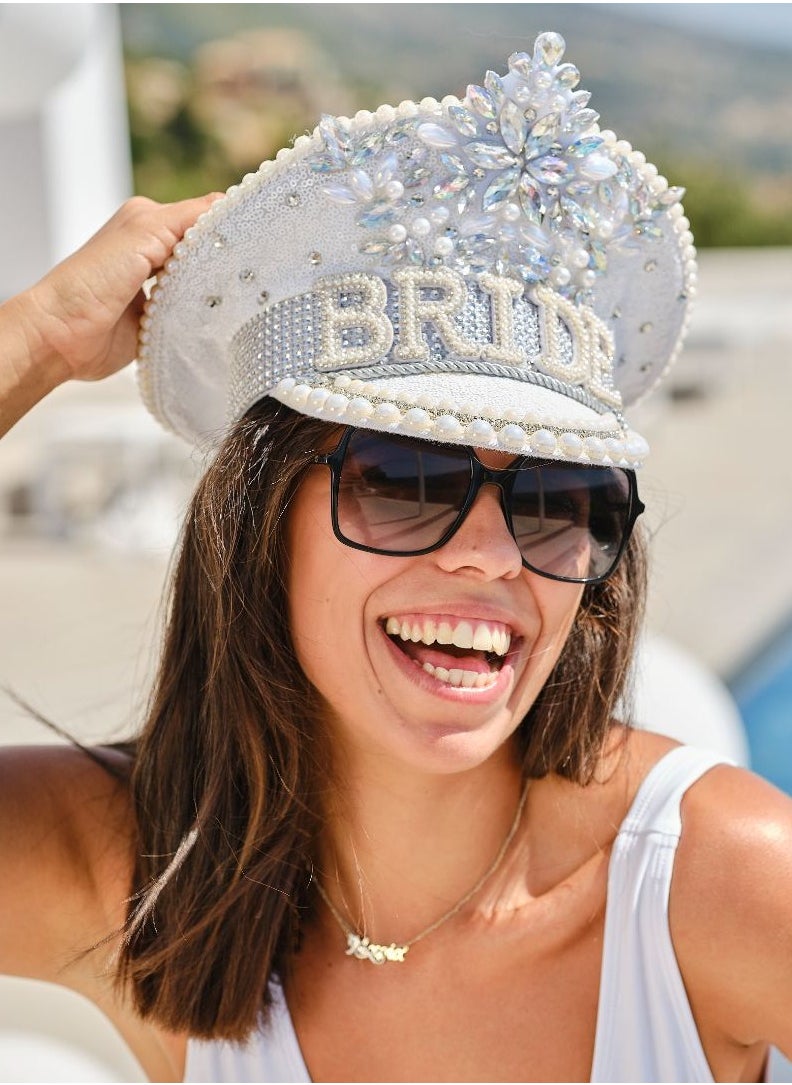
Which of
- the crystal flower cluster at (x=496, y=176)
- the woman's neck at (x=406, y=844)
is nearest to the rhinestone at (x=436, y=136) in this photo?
the crystal flower cluster at (x=496, y=176)

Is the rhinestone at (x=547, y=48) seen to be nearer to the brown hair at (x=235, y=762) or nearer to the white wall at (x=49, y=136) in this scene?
the brown hair at (x=235, y=762)

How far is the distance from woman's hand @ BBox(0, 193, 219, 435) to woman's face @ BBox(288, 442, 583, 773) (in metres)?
0.39

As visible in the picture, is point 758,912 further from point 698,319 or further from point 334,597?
point 698,319

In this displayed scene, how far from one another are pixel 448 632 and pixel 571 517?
8.9 inches

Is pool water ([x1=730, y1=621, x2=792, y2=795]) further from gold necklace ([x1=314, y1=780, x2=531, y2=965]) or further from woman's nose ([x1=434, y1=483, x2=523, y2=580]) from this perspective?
woman's nose ([x1=434, y1=483, x2=523, y2=580])

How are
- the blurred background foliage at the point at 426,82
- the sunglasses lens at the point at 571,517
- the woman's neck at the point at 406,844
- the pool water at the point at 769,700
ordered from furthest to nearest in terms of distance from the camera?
the blurred background foliage at the point at 426,82
the pool water at the point at 769,700
the woman's neck at the point at 406,844
the sunglasses lens at the point at 571,517

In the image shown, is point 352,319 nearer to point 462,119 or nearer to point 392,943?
point 462,119

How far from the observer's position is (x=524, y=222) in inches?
55.4

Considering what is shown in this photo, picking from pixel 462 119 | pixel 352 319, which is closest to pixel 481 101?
pixel 462 119

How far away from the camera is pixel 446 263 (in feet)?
4.62

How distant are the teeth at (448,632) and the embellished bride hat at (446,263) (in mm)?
258

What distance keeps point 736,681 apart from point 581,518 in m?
3.76

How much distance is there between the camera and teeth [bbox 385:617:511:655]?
146 centimetres

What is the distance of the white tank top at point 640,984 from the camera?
5.31ft
